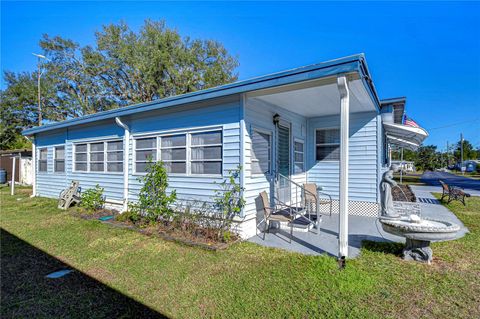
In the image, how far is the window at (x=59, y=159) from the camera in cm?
990

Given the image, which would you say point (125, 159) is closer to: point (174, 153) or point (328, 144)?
point (174, 153)

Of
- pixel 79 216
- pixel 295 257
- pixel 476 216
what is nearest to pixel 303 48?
pixel 476 216

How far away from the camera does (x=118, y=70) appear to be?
65.4 ft

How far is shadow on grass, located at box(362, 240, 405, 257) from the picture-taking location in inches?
165

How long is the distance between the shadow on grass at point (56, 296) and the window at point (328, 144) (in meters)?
6.37

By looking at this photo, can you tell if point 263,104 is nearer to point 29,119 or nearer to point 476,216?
point 476,216

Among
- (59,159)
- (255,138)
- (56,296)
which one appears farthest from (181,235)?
(59,159)

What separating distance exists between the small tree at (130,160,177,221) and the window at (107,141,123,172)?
201 cm

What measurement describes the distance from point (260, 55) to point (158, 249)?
40.5 ft

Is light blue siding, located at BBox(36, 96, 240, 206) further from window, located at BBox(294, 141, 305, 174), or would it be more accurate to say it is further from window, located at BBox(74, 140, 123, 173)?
window, located at BBox(294, 141, 305, 174)

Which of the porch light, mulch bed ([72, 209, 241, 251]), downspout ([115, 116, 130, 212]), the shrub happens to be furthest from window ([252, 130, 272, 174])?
the shrub

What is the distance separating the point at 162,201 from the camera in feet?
19.4

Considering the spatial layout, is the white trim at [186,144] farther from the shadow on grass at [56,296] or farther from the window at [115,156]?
the shadow on grass at [56,296]

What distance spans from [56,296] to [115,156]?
5493mm
